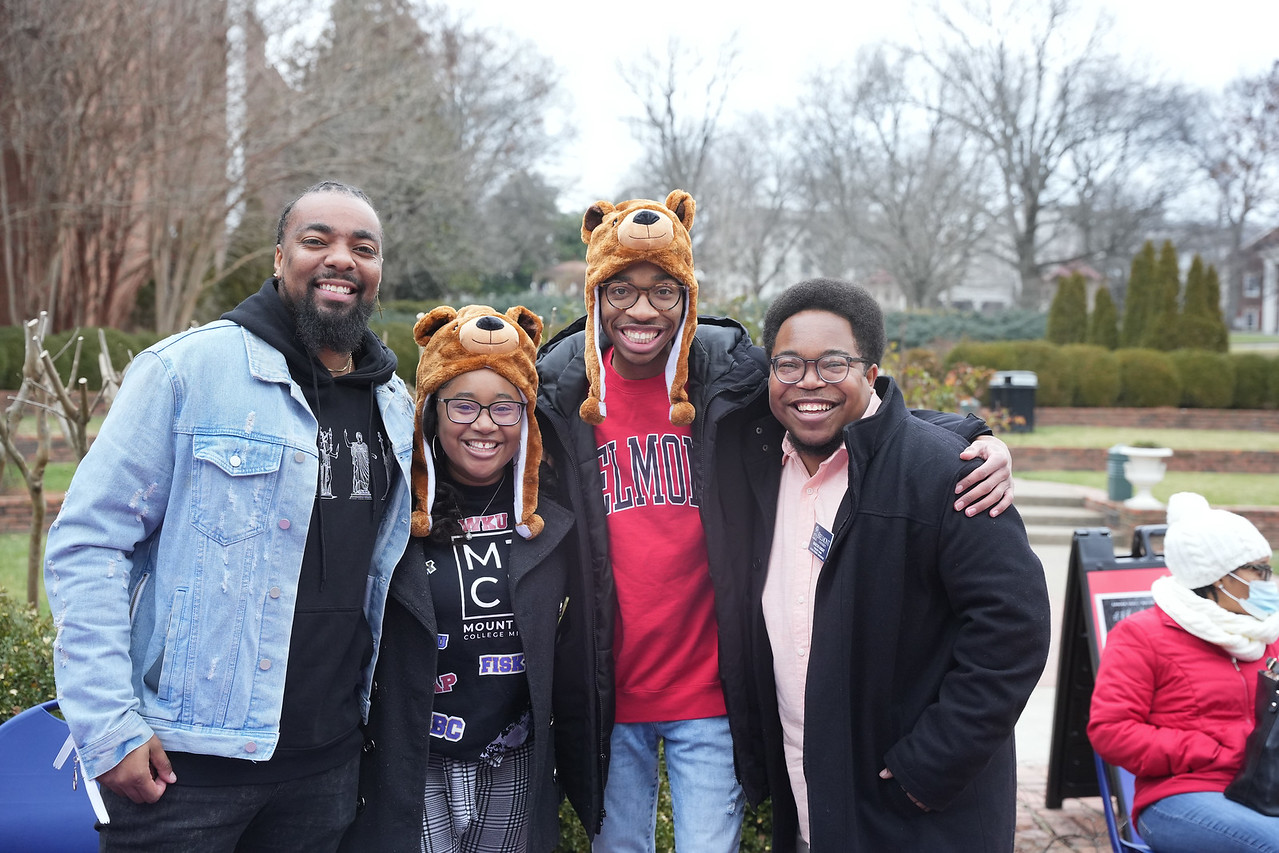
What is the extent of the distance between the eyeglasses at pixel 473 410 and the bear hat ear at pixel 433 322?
271 millimetres

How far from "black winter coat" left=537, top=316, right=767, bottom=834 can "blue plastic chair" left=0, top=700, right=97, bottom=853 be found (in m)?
1.43

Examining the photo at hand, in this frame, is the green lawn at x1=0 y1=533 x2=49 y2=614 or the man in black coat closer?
the man in black coat

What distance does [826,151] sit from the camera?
128 ft

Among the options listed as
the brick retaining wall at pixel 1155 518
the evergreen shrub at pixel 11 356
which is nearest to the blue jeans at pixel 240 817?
the brick retaining wall at pixel 1155 518

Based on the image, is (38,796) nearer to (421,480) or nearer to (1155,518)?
(421,480)

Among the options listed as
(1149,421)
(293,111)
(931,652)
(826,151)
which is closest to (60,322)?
(293,111)

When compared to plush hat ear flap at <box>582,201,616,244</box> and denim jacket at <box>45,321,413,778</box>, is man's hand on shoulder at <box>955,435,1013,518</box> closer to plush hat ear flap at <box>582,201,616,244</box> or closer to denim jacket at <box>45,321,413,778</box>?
plush hat ear flap at <box>582,201,616,244</box>

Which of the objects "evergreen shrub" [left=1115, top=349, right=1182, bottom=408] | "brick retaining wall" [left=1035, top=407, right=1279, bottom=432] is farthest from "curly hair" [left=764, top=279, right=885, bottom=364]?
"evergreen shrub" [left=1115, top=349, right=1182, bottom=408]

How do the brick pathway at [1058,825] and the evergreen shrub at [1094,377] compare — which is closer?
Answer: the brick pathway at [1058,825]

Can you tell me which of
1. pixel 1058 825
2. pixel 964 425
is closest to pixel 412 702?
pixel 964 425

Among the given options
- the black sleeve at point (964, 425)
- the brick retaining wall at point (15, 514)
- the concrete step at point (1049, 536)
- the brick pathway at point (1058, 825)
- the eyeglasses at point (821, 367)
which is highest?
the eyeglasses at point (821, 367)

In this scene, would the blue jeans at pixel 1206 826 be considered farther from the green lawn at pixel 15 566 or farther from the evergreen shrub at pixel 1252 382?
the evergreen shrub at pixel 1252 382

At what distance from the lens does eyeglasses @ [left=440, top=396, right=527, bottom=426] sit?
2600mm

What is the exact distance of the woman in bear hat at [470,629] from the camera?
243cm
